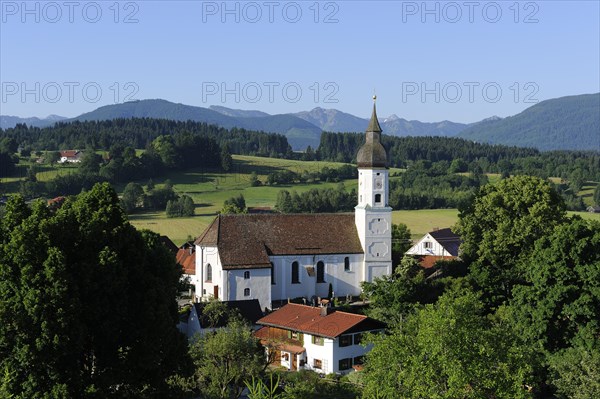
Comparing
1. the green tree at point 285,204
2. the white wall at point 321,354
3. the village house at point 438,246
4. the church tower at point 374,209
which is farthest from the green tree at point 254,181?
the white wall at point 321,354

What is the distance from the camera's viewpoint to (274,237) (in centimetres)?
6091

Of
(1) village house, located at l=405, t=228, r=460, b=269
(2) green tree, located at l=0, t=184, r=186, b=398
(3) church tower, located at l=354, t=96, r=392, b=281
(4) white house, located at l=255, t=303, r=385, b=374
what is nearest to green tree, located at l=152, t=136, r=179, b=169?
(1) village house, located at l=405, t=228, r=460, b=269

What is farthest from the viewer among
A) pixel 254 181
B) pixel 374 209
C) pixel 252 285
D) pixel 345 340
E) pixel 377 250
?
pixel 254 181

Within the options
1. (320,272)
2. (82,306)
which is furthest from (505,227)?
(82,306)

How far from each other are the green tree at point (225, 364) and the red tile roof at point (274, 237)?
2196 centimetres

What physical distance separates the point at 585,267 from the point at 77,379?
1071 inches

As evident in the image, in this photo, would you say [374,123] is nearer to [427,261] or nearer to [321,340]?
[427,261]

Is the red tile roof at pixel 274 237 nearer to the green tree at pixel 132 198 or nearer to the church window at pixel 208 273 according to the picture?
the church window at pixel 208 273

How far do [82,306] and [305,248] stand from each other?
34.7 meters

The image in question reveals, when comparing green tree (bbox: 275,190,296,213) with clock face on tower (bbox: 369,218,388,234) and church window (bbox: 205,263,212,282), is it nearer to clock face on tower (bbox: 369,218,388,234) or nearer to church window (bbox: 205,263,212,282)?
clock face on tower (bbox: 369,218,388,234)

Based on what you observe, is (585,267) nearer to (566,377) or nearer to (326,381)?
(566,377)

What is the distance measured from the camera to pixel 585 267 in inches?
1662

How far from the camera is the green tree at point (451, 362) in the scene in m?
28.6

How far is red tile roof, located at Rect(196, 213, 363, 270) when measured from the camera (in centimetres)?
5906
